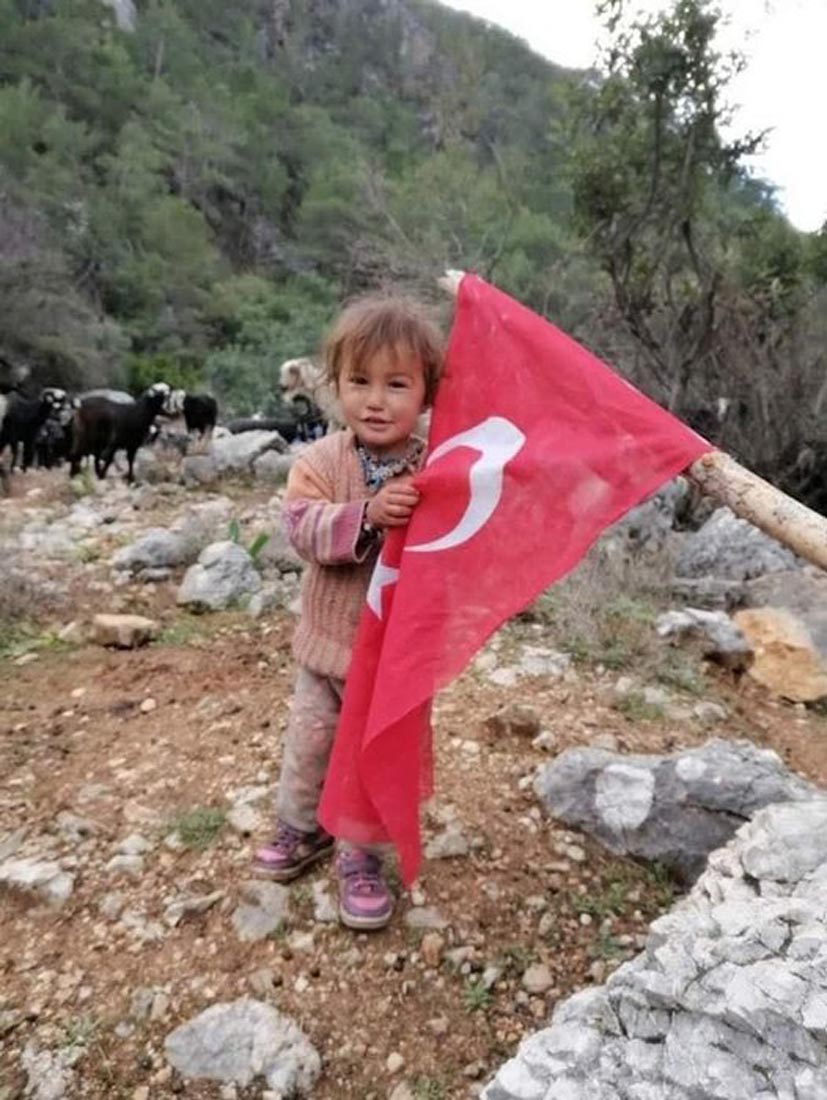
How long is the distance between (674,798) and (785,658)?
1.83 meters

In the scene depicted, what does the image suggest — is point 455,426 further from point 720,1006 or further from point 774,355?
point 774,355

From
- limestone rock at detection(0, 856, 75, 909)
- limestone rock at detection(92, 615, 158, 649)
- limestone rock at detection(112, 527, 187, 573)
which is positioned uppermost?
limestone rock at detection(0, 856, 75, 909)

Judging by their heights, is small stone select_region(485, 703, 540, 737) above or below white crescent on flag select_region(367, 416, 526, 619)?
below

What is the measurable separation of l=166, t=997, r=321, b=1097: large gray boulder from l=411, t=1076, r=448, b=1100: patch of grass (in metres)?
0.17

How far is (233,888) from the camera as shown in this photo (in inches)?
75.9

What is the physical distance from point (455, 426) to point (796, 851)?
2.99 feet

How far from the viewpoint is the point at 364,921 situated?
5.84 feet

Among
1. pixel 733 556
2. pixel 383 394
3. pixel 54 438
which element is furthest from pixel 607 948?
pixel 54 438

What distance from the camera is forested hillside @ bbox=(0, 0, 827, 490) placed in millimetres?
8094

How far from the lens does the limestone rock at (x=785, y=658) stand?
3447mm

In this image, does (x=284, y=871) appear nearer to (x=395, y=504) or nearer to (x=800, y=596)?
(x=395, y=504)

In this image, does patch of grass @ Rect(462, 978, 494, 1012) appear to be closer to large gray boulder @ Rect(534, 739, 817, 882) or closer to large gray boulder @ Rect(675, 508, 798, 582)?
large gray boulder @ Rect(534, 739, 817, 882)

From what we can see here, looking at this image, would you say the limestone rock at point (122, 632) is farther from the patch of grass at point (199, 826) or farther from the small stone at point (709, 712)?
the small stone at point (709, 712)

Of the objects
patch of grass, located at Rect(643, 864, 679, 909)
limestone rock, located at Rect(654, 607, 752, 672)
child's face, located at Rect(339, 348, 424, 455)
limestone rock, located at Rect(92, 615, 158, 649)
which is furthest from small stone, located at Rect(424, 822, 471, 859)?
limestone rock, located at Rect(92, 615, 158, 649)
